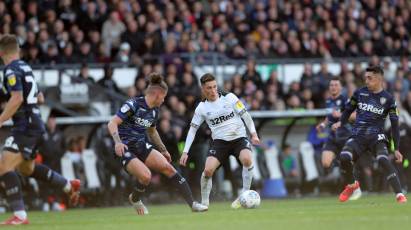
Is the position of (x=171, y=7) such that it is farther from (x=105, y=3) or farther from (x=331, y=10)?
(x=331, y=10)

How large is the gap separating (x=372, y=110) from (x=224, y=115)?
2.53 metres

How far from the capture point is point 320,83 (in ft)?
87.4

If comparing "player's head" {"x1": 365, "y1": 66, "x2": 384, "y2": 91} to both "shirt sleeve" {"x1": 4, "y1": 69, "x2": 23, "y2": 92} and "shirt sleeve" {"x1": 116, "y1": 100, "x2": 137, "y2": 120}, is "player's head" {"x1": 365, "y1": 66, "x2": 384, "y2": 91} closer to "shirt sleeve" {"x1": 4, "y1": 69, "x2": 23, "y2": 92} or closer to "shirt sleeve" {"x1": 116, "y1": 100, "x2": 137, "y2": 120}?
"shirt sleeve" {"x1": 116, "y1": 100, "x2": 137, "y2": 120}

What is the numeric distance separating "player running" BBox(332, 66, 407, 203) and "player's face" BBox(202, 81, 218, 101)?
2521mm

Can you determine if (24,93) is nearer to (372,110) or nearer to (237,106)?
(237,106)

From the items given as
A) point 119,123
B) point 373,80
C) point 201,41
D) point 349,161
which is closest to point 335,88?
point 349,161

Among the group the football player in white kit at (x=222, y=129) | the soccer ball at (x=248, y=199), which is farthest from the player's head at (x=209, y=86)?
the soccer ball at (x=248, y=199)

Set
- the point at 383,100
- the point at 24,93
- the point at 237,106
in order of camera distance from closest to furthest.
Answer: the point at 24,93 → the point at 237,106 → the point at 383,100

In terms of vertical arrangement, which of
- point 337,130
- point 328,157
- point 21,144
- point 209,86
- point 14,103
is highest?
point 14,103

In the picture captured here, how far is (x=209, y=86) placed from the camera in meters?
16.7

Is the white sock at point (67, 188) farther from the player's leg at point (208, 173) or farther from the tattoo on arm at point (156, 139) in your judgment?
the player's leg at point (208, 173)

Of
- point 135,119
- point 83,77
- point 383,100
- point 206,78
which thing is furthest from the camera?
point 83,77

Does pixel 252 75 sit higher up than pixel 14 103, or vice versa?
pixel 14 103

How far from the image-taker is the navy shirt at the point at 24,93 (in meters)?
13.4
